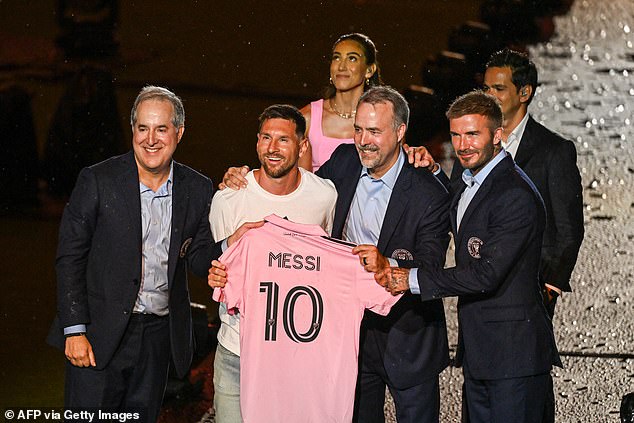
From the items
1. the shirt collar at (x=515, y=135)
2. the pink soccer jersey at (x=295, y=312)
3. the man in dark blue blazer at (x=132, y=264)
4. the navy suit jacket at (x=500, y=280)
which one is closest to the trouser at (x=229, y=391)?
the pink soccer jersey at (x=295, y=312)

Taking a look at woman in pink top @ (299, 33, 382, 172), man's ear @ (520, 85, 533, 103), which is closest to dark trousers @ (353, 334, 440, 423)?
woman in pink top @ (299, 33, 382, 172)

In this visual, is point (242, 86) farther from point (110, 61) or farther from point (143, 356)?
point (143, 356)

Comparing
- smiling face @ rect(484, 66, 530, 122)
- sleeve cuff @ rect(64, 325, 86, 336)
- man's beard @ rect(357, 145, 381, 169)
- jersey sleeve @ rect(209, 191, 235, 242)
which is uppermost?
smiling face @ rect(484, 66, 530, 122)

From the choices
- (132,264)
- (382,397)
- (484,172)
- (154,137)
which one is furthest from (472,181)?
(132,264)

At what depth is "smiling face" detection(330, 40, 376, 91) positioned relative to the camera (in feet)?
16.8

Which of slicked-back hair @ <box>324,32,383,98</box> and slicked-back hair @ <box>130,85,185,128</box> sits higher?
slicked-back hair @ <box>324,32,383,98</box>

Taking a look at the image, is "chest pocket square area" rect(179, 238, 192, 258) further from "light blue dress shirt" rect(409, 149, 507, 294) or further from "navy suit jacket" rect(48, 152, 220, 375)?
"light blue dress shirt" rect(409, 149, 507, 294)

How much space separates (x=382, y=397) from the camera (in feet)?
14.8

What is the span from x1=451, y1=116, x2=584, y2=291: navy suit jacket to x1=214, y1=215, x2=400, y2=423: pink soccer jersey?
0.93 metres

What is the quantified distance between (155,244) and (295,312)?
57 centimetres

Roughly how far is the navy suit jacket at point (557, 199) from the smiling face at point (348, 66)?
2.00 ft

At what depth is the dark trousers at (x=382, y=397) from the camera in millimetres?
4316

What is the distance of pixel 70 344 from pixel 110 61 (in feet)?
28.6

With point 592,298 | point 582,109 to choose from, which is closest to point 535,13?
point 582,109
